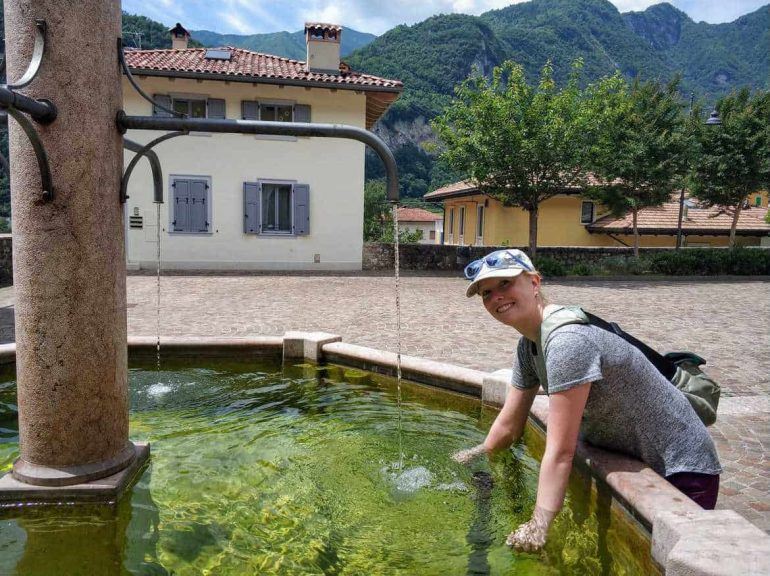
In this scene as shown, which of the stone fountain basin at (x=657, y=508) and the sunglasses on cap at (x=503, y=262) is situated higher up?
the sunglasses on cap at (x=503, y=262)

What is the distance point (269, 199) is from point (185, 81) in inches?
171

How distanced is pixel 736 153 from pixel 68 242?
2513cm

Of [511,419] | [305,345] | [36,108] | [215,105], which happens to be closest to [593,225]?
[215,105]

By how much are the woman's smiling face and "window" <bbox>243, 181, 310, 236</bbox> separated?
17.8m

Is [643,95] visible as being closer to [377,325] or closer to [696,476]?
[377,325]

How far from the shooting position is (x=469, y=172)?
19.6 meters

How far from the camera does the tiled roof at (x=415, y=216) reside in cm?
6832

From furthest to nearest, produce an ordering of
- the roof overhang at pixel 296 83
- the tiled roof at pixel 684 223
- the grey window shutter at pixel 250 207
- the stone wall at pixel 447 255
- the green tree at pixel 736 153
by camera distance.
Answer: the tiled roof at pixel 684 223 < the green tree at pixel 736 153 < the stone wall at pixel 447 255 < the grey window shutter at pixel 250 207 < the roof overhang at pixel 296 83

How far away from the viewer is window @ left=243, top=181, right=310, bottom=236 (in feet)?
64.3

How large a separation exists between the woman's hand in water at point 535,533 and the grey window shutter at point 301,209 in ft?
59.2

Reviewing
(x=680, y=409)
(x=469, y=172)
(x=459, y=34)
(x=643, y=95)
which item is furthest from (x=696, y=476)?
(x=459, y=34)

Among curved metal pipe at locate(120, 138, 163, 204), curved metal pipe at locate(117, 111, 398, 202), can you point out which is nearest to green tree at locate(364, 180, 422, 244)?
curved metal pipe at locate(120, 138, 163, 204)

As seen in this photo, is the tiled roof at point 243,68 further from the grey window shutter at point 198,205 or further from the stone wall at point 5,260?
the stone wall at point 5,260

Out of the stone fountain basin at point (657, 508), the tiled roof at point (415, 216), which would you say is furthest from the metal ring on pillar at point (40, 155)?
the tiled roof at point (415, 216)
